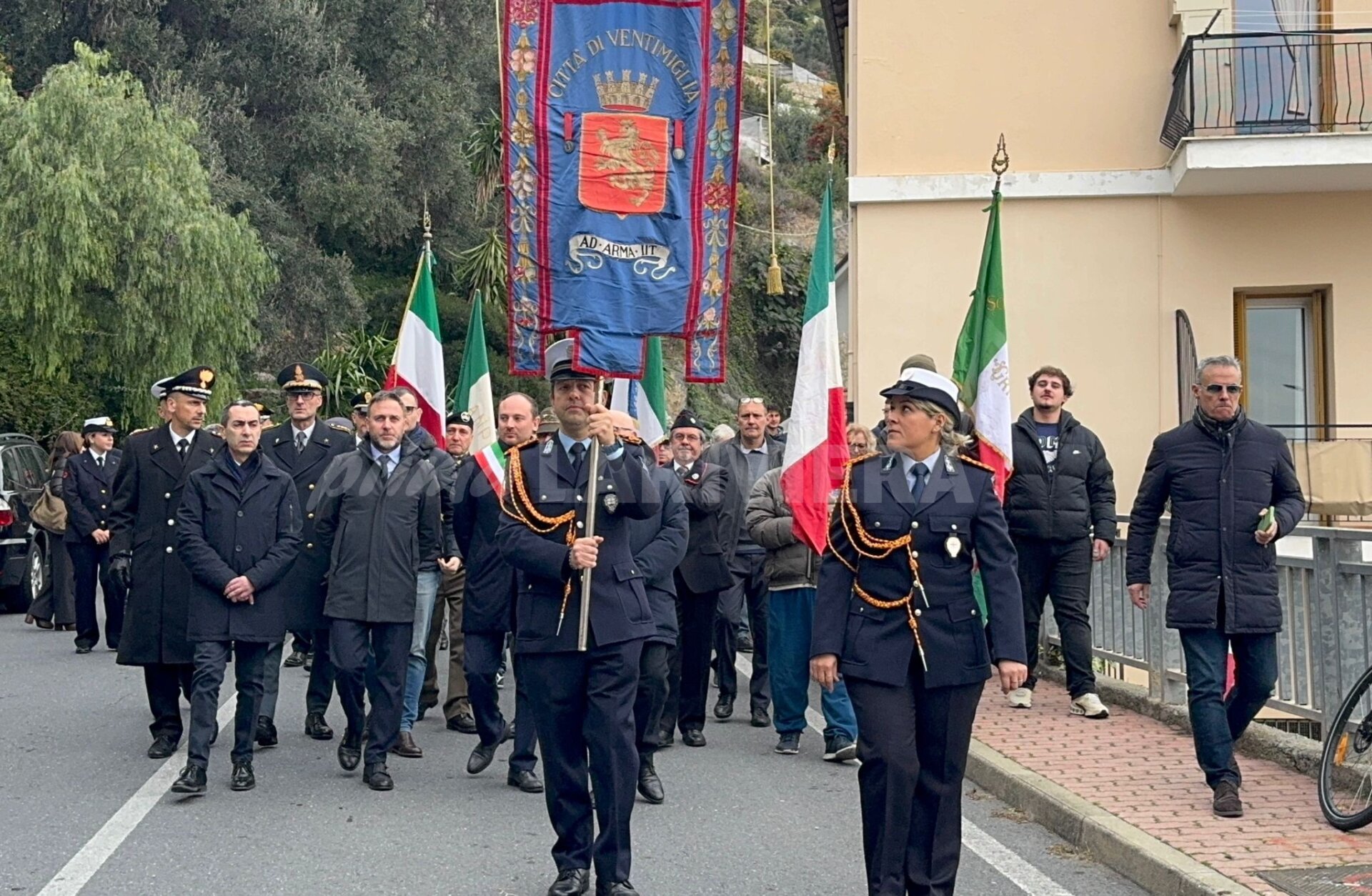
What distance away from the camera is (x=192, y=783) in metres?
7.96

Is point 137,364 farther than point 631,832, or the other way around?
point 137,364

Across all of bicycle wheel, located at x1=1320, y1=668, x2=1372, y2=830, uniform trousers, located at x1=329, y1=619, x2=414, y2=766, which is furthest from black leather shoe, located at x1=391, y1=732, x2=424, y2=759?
bicycle wheel, located at x1=1320, y1=668, x2=1372, y2=830

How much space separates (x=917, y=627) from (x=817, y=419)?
183 inches

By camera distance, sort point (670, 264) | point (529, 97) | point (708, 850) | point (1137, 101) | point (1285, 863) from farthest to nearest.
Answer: point (1137, 101), point (529, 97), point (670, 264), point (708, 850), point (1285, 863)

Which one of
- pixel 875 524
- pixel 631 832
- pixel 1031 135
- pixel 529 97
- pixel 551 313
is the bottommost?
pixel 631 832

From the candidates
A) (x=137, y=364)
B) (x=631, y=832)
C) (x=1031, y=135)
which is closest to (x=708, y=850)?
(x=631, y=832)

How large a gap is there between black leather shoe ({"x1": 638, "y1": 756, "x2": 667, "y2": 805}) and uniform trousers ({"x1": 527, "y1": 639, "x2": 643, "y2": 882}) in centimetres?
198

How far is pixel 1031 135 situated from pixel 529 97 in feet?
30.1

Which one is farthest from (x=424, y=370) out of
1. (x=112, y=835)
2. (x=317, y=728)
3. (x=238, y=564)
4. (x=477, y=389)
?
(x=112, y=835)

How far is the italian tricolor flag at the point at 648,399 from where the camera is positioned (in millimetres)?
12633

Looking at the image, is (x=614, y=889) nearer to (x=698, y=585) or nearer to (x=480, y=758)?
(x=480, y=758)

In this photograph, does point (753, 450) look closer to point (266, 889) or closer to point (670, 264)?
point (670, 264)

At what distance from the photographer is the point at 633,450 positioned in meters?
6.43

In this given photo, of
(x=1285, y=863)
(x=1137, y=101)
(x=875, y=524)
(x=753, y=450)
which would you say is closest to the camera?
(x=875, y=524)
